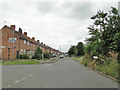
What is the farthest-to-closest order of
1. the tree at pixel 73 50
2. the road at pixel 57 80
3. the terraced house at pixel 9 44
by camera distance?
the tree at pixel 73 50 → the terraced house at pixel 9 44 → the road at pixel 57 80

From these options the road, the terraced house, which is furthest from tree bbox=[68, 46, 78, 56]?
the road

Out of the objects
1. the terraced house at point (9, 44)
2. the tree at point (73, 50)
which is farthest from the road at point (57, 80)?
the tree at point (73, 50)

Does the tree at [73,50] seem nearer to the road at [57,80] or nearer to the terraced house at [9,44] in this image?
the terraced house at [9,44]

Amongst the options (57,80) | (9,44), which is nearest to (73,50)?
(9,44)

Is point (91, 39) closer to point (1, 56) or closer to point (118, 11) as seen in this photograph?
point (118, 11)

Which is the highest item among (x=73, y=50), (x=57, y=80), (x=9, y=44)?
(x=9, y=44)

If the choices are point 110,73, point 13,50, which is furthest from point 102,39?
point 13,50

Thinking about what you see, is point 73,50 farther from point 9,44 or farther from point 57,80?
point 57,80

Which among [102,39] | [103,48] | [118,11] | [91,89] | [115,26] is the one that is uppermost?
[118,11]

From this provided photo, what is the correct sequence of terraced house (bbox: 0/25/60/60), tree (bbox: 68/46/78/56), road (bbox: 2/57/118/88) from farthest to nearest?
tree (bbox: 68/46/78/56) → terraced house (bbox: 0/25/60/60) → road (bbox: 2/57/118/88)

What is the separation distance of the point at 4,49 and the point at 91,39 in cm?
2715

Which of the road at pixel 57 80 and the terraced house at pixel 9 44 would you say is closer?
the road at pixel 57 80

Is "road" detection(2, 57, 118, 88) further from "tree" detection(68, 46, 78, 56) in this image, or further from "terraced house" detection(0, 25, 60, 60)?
"tree" detection(68, 46, 78, 56)

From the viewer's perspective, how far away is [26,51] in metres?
36.8
